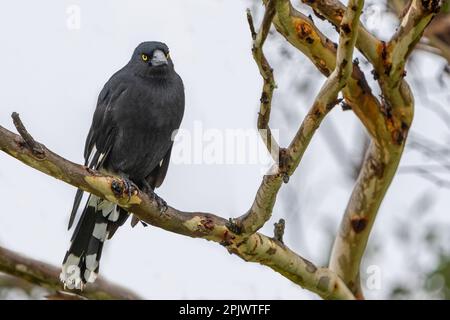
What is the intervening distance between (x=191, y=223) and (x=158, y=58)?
117cm

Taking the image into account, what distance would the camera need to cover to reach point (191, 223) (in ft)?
12.6

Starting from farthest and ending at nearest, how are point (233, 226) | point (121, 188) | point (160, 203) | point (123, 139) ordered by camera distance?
point (123, 139) < point (160, 203) < point (233, 226) < point (121, 188)

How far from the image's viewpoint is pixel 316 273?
14.6 feet

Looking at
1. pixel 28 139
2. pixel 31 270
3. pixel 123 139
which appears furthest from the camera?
pixel 31 270

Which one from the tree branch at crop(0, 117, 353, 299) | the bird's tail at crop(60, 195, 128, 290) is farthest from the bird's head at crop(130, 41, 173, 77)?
the tree branch at crop(0, 117, 353, 299)

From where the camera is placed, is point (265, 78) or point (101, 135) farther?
point (101, 135)

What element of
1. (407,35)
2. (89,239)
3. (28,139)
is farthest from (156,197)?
(407,35)

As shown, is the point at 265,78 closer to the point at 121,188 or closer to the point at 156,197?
the point at 121,188

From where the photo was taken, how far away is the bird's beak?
184 inches

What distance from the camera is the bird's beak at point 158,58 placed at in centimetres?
468

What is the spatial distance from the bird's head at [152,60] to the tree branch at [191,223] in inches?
34.7

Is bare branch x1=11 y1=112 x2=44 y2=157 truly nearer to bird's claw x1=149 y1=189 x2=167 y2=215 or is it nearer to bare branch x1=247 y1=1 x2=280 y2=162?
bird's claw x1=149 y1=189 x2=167 y2=215

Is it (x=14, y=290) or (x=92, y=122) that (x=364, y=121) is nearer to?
(x=92, y=122)
